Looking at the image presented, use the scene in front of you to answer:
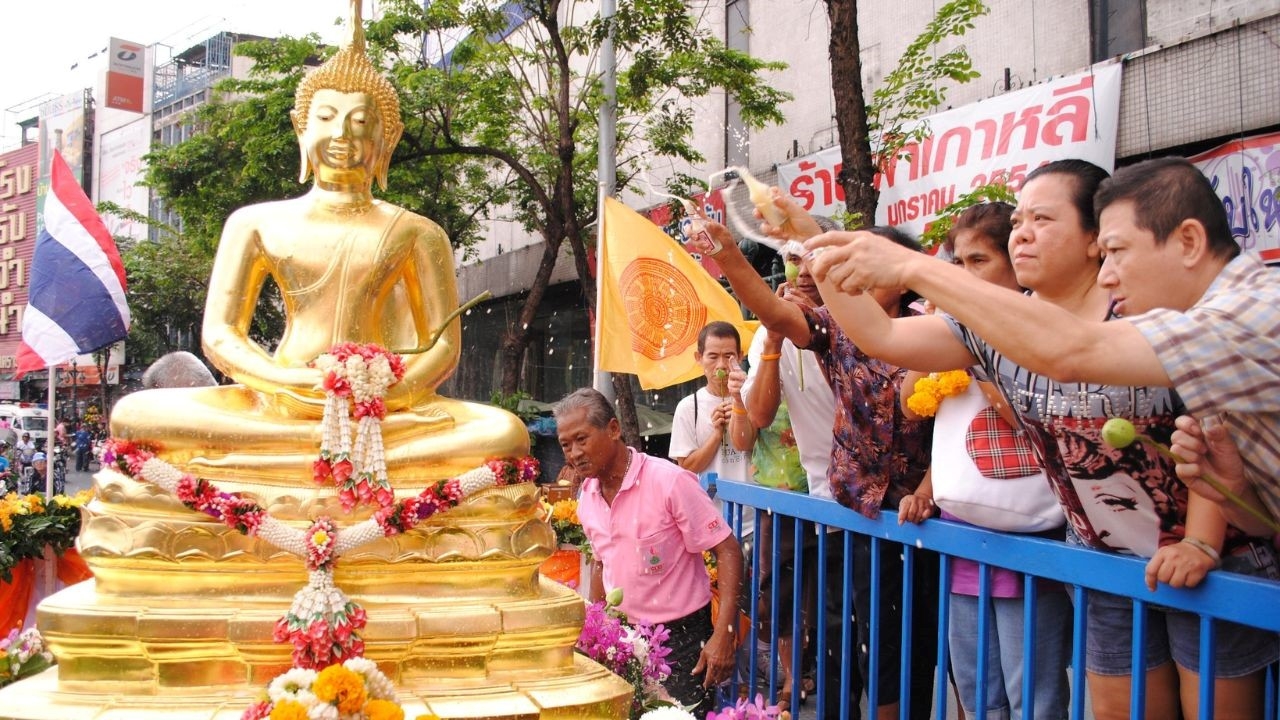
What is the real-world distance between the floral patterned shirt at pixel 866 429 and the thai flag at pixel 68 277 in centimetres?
648

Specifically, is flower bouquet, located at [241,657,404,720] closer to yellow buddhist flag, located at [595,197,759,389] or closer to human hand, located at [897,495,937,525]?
human hand, located at [897,495,937,525]

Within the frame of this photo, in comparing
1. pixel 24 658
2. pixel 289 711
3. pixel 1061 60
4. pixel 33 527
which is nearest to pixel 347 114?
pixel 24 658

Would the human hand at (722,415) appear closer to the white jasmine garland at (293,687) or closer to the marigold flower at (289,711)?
the white jasmine garland at (293,687)

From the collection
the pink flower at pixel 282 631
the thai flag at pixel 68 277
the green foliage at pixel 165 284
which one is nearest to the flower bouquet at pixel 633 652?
the pink flower at pixel 282 631

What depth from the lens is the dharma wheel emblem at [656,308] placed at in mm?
6430

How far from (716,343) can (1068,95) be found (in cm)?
445

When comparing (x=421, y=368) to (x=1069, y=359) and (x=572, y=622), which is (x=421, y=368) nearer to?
(x=572, y=622)

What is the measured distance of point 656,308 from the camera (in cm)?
652

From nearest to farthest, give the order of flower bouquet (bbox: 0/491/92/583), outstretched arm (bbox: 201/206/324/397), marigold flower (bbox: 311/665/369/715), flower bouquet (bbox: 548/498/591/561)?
marigold flower (bbox: 311/665/369/715), outstretched arm (bbox: 201/206/324/397), flower bouquet (bbox: 0/491/92/583), flower bouquet (bbox: 548/498/591/561)

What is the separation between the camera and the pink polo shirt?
3.41 metres

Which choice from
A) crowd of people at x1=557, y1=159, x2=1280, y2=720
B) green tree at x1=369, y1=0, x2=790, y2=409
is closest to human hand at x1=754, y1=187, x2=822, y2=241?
crowd of people at x1=557, y1=159, x2=1280, y2=720

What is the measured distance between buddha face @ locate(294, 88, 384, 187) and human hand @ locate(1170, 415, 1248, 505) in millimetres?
3115

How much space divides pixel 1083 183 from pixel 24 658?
11.6 feet

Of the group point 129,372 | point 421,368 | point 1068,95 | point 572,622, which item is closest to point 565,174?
point 1068,95
